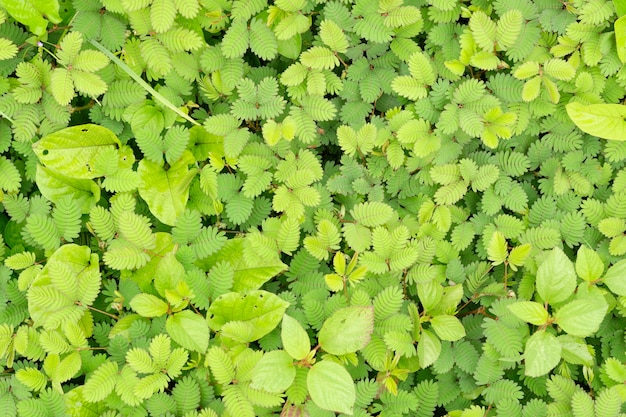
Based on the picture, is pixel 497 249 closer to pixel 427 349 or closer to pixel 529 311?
pixel 529 311

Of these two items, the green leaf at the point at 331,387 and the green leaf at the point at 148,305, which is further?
the green leaf at the point at 148,305

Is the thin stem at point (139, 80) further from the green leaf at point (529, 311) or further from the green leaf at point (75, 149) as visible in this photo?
the green leaf at point (529, 311)

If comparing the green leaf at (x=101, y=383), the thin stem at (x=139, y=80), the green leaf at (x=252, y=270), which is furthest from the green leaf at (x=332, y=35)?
the green leaf at (x=101, y=383)

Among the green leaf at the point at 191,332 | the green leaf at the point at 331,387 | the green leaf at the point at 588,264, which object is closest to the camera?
the green leaf at the point at 331,387

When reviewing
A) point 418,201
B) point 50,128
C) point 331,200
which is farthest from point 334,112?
point 50,128

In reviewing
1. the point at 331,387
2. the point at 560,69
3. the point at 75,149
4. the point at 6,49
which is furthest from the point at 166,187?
the point at 560,69

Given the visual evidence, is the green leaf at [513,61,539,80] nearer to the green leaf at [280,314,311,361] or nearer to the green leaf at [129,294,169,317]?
the green leaf at [280,314,311,361]

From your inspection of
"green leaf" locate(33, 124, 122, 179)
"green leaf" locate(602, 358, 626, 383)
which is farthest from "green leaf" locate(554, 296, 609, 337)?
"green leaf" locate(33, 124, 122, 179)

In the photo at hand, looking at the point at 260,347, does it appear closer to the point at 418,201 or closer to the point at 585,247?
the point at 418,201
